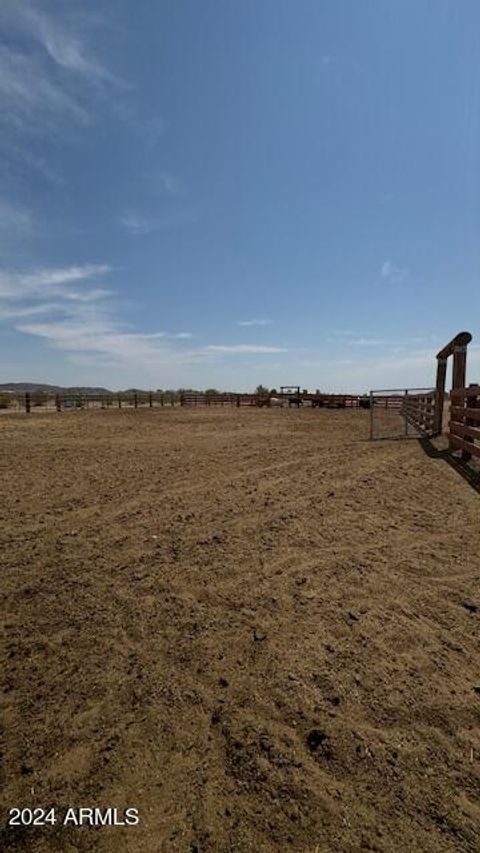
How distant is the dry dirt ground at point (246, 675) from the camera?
183cm

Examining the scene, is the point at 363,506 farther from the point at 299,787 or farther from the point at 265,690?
the point at 299,787

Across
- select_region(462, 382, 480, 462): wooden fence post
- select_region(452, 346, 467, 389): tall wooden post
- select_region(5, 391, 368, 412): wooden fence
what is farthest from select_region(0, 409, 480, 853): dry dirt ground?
select_region(5, 391, 368, 412): wooden fence

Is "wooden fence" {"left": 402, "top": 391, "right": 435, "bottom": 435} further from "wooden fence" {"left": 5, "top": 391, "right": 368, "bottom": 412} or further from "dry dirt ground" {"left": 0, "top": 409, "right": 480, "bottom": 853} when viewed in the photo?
"wooden fence" {"left": 5, "top": 391, "right": 368, "bottom": 412}

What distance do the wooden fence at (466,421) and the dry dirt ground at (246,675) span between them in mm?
3055

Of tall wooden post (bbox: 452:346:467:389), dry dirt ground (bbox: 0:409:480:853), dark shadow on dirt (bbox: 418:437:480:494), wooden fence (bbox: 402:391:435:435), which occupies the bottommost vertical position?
dry dirt ground (bbox: 0:409:480:853)

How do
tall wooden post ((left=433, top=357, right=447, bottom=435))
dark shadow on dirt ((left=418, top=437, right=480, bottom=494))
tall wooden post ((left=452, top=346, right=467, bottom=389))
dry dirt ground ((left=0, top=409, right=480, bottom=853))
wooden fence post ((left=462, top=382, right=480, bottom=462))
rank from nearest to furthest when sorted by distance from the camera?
1. dry dirt ground ((left=0, top=409, right=480, bottom=853))
2. dark shadow on dirt ((left=418, top=437, right=480, bottom=494))
3. wooden fence post ((left=462, top=382, right=480, bottom=462))
4. tall wooden post ((left=452, top=346, right=467, bottom=389))
5. tall wooden post ((left=433, top=357, right=447, bottom=435))

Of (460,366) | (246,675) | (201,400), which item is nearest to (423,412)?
(460,366)

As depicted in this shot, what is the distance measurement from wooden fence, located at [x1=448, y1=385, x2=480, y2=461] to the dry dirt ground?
3055 millimetres

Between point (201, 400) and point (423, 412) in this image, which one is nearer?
point (423, 412)

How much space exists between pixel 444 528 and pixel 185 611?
10.6 feet

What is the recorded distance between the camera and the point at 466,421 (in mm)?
8992

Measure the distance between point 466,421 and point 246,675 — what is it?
793 centimetres

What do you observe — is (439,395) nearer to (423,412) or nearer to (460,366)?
(423,412)

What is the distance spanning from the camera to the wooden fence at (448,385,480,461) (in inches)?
317
